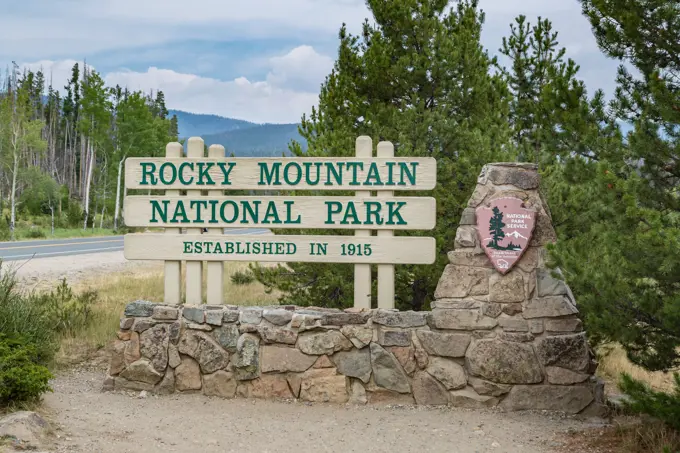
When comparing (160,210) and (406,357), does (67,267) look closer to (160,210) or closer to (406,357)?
(160,210)

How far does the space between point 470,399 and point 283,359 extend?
1.92 metres

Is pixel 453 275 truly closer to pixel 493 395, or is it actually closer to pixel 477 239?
pixel 477 239

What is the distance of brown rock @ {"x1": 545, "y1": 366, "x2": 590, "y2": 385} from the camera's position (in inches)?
268

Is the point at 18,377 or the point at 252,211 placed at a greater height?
the point at 252,211

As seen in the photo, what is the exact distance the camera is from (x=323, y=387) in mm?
7191

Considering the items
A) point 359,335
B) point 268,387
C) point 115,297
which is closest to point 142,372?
point 268,387

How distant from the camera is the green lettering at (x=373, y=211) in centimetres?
738

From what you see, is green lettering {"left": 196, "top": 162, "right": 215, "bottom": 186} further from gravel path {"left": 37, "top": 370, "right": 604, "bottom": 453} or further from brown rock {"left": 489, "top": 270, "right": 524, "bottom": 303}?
brown rock {"left": 489, "top": 270, "right": 524, "bottom": 303}

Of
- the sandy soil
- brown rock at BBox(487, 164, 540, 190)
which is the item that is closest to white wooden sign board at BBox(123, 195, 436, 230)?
brown rock at BBox(487, 164, 540, 190)

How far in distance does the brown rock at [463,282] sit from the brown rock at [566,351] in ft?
2.54

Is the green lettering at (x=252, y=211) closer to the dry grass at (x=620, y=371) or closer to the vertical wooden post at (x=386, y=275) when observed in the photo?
the vertical wooden post at (x=386, y=275)

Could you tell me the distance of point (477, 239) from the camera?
693cm

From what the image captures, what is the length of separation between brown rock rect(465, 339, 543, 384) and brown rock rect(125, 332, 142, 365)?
3554mm

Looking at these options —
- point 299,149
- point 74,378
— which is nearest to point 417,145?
point 299,149
